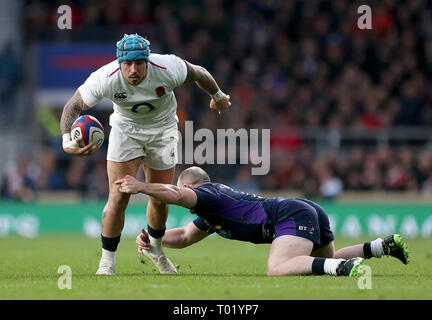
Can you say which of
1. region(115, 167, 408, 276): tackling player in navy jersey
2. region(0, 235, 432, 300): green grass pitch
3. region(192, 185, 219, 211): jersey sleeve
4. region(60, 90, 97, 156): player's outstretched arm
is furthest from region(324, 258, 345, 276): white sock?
region(60, 90, 97, 156): player's outstretched arm

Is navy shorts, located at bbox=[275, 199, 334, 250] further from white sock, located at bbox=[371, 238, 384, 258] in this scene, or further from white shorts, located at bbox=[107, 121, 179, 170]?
white shorts, located at bbox=[107, 121, 179, 170]

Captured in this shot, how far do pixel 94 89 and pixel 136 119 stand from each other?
60 centimetres

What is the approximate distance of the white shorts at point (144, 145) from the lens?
28.3 ft

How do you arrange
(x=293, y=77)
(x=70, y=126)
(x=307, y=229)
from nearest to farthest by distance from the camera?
(x=307, y=229) → (x=70, y=126) → (x=293, y=77)

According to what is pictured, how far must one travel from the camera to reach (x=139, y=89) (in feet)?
27.5

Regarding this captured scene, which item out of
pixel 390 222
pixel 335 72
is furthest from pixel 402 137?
pixel 335 72

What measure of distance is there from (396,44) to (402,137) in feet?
14.3

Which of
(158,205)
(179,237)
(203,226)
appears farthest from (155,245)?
(203,226)

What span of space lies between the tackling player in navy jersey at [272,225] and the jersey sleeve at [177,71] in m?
0.92

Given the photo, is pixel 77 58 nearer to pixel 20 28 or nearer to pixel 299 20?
pixel 20 28

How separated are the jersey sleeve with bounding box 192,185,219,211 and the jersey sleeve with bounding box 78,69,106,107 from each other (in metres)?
1.32

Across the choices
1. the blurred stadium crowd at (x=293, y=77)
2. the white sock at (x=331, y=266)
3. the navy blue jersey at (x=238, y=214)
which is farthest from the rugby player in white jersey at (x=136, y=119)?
the blurred stadium crowd at (x=293, y=77)

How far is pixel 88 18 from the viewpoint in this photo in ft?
→ 75.0

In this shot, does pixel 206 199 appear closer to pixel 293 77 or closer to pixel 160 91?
pixel 160 91
